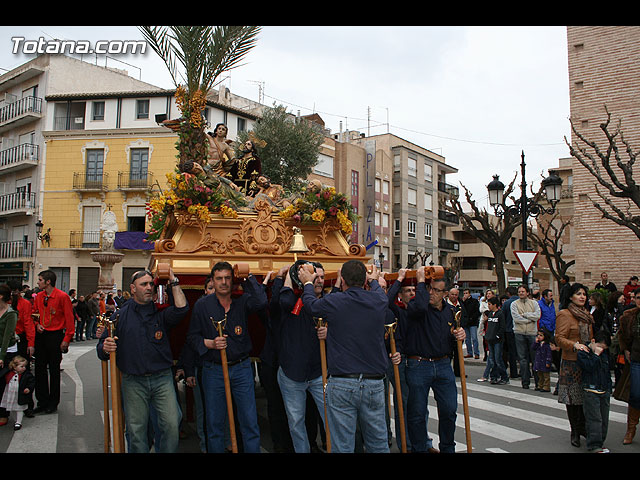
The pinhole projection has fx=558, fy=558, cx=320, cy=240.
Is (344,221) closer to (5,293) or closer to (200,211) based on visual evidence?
(200,211)

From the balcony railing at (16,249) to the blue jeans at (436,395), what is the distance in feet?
→ 108

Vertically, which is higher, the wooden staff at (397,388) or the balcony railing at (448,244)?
the balcony railing at (448,244)

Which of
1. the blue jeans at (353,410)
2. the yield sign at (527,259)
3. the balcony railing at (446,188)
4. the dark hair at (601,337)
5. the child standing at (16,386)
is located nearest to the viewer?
the blue jeans at (353,410)

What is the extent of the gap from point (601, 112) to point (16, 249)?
32530 mm

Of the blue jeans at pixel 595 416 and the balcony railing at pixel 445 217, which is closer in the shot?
the blue jeans at pixel 595 416

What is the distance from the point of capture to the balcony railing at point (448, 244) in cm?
5404

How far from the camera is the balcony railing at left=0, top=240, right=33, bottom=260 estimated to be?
3350 cm

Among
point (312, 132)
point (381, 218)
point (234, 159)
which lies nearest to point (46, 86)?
point (312, 132)

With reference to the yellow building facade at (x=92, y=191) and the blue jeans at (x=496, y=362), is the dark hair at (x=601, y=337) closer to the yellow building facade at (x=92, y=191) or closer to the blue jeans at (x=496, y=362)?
the blue jeans at (x=496, y=362)

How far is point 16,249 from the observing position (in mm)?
34312

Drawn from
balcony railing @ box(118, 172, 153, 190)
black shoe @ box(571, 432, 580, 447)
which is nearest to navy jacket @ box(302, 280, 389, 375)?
black shoe @ box(571, 432, 580, 447)

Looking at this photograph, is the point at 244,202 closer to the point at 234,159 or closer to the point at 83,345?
the point at 234,159

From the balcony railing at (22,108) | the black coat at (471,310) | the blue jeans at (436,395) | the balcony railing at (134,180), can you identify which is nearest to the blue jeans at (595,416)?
the blue jeans at (436,395)
